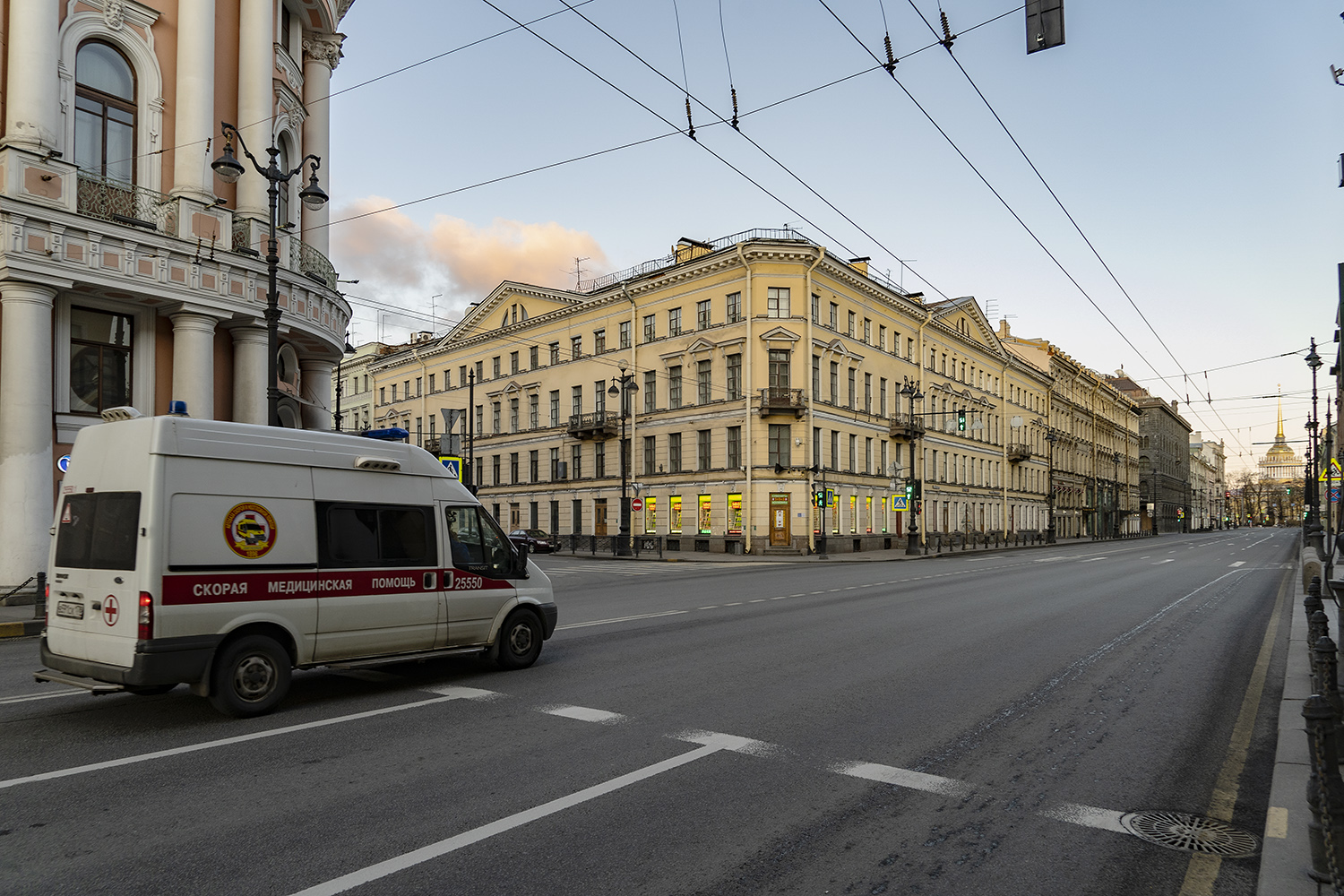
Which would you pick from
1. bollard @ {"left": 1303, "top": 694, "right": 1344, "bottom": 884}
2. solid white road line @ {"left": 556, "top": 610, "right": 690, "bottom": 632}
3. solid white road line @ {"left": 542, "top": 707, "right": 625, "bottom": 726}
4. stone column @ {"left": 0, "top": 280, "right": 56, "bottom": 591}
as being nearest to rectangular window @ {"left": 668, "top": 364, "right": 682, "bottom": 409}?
solid white road line @ {"left": 556, "top": 610, "right": 690, "bottom": 632}

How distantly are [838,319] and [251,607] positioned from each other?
140 ft

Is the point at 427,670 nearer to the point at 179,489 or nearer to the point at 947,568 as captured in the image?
the point at 179,489

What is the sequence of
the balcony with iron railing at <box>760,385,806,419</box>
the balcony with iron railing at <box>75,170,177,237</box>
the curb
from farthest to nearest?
the balcony with iron railing at <box>760,385,806,419</box> < the balcony with iron railing at <box>75,170,177,237</box> < the curb

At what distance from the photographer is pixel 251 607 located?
736 cm

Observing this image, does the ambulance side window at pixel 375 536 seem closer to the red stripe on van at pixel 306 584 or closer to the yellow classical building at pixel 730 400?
the red stripe on van at pixel 306 584

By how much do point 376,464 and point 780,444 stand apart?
1438 inches

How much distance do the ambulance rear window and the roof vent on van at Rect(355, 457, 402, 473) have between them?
1949 millimetres

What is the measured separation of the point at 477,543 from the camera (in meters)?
9.39

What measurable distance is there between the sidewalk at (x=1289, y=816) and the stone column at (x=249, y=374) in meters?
18.9

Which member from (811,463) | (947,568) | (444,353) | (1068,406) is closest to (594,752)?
(947,568)

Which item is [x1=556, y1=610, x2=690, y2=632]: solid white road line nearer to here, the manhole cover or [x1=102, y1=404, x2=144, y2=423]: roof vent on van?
[x1=102, y1=404, x2=144, y2=423]: roof vent on van

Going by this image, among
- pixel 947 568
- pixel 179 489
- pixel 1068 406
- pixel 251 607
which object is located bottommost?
pixel 947 568

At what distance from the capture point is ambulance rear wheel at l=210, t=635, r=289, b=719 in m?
7.10

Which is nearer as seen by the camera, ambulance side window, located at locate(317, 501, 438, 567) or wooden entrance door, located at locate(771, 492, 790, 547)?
ambulance side window, located at locate(317, 501, 438, 567)
